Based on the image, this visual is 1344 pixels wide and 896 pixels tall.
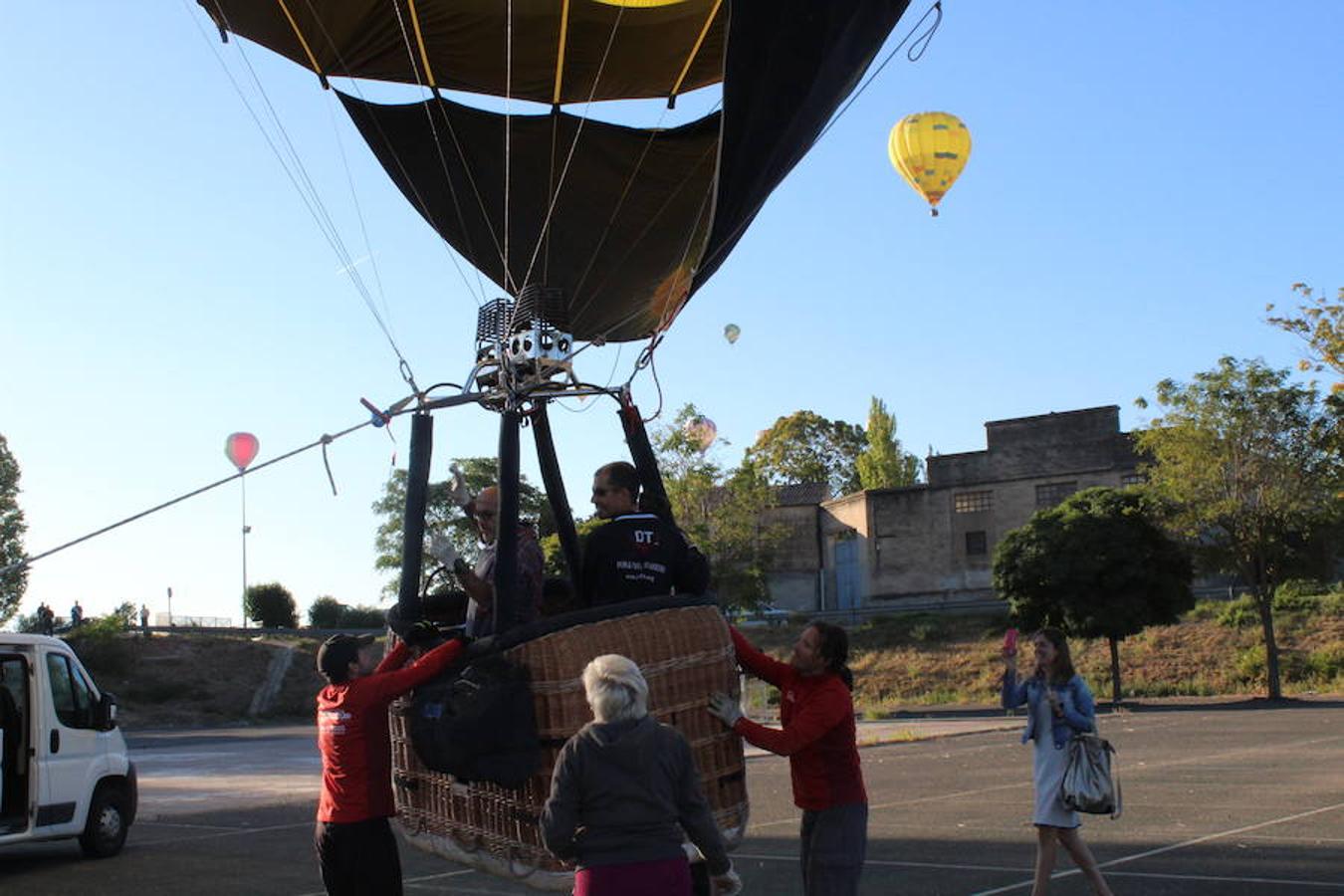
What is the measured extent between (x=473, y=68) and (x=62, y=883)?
7876 millimetres

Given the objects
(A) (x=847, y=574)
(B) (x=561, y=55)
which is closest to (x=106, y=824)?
(B) (x=561, y=55)

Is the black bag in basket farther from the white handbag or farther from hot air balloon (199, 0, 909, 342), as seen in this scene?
hot air balloon (199, 0, 909, 342)

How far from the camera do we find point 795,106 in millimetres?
8398

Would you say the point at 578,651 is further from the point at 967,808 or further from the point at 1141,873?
the point at 967,808

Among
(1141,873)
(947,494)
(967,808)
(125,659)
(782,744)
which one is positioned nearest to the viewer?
(782,744)

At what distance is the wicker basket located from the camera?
5504mm

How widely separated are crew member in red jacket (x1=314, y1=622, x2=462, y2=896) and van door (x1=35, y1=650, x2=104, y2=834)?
759 centimetres

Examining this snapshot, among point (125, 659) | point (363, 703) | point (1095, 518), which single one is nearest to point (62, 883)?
point (363, 703)

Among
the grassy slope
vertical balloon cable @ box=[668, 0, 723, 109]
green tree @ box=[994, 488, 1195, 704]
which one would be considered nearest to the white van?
vertical balloon cable @ box=[668, 0, 723, 109]

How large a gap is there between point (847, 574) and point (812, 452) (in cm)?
3100

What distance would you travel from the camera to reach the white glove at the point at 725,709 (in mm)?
5926

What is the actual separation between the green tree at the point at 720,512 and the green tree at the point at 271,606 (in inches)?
859

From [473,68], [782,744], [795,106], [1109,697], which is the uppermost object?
[473,68]

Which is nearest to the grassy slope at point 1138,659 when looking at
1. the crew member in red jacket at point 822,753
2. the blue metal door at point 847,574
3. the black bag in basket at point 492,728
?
the blue metal door at point 847,574
